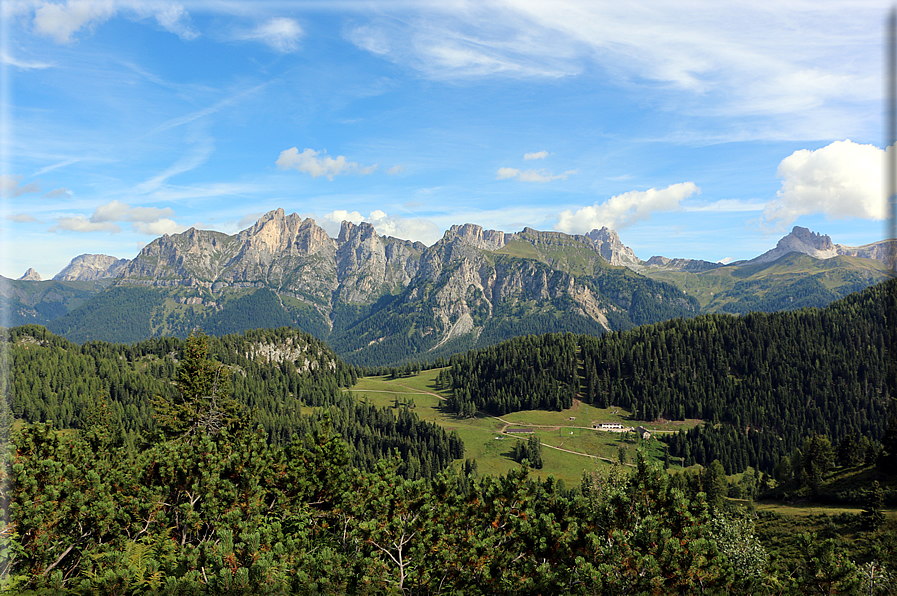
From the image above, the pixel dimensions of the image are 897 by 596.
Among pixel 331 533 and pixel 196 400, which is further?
pixel 196 400

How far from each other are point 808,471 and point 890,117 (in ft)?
468

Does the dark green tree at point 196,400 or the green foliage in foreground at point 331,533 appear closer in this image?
the green foliage in foreground at point 331,533

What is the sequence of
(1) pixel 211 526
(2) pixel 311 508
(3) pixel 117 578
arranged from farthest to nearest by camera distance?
(2) pixel 311 508 < (1) pixel 211 526 < (3) pixel 117 578

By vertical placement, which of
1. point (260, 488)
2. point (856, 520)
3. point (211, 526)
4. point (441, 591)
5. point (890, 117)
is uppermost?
point (890, 117)

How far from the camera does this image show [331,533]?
31.6 m

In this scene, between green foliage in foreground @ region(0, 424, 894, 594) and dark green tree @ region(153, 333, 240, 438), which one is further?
dark green tree @ region(153, 333, 240, 438)

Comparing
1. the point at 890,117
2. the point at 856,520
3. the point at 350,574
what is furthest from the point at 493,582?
the point at 856,520

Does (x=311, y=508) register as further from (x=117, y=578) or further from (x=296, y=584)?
(x=117, y=578)

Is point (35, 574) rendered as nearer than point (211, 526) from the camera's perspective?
Yes

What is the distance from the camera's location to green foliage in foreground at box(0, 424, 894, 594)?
22312 mm

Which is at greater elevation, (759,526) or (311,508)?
(311,508)

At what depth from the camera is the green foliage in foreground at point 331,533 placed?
22.3 metres

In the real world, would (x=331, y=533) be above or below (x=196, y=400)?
below

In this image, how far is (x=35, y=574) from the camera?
76.9 feet
